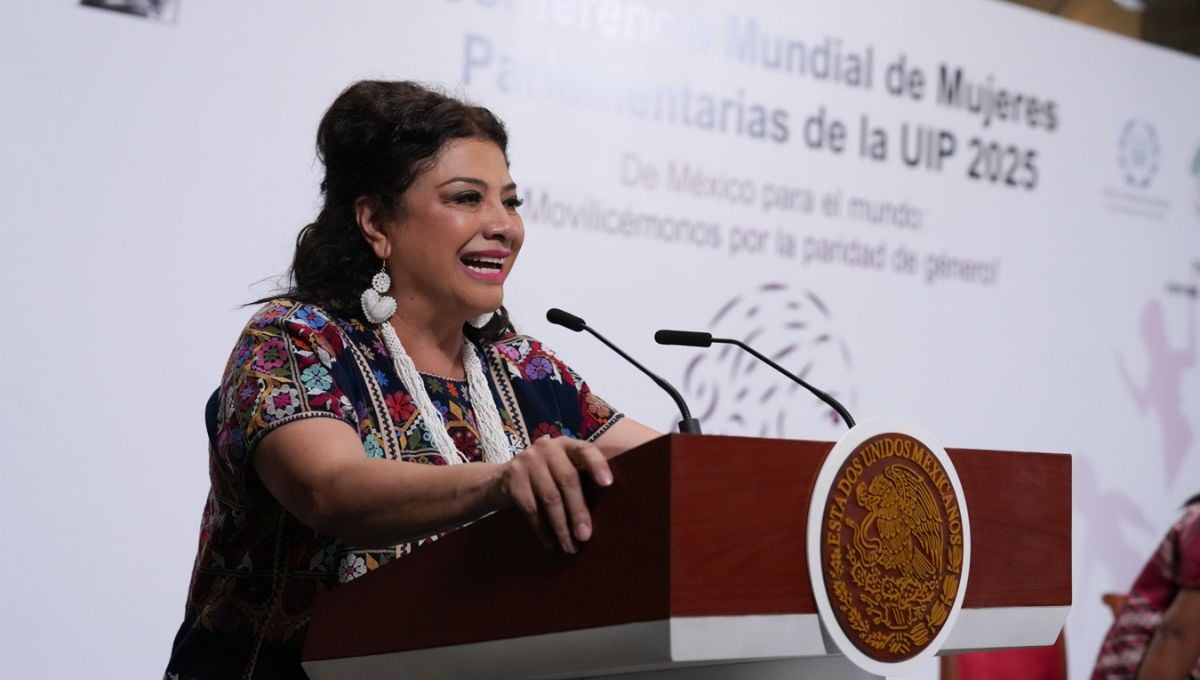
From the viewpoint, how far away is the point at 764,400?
3.72 m

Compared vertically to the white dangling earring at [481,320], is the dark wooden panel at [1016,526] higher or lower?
lower

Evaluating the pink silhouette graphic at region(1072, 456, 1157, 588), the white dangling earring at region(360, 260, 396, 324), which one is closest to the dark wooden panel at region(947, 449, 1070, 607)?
the white dangling earring at region(360, 260, 396, 324)

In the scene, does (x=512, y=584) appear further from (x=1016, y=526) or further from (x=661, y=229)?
(x=661, y=229)

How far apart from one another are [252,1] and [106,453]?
3.33 feet

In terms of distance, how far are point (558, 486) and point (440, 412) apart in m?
0.75

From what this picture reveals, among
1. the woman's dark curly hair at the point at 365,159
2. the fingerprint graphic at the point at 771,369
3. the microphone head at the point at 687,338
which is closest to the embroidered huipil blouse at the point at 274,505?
the woman's dark curly hair at the point at 365,159

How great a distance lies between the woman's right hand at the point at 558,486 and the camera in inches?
46.2

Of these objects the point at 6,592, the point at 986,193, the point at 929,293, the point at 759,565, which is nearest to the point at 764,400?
the point at 929,293

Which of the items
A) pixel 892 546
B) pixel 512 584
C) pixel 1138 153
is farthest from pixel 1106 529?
pixel 512 584

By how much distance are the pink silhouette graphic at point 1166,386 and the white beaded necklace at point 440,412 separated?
329cm

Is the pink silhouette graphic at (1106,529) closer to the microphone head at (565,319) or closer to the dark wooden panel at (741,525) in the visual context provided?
the microphone head at (565,319)

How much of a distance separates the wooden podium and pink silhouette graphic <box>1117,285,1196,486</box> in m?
3.50

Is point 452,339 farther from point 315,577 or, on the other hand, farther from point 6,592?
point 6,592

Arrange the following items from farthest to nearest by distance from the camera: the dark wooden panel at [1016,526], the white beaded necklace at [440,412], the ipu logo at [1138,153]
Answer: the ipu logo at [1138,153]
the white beaded necklace at [440,412]
the dark wooden panel at [1016,526]
